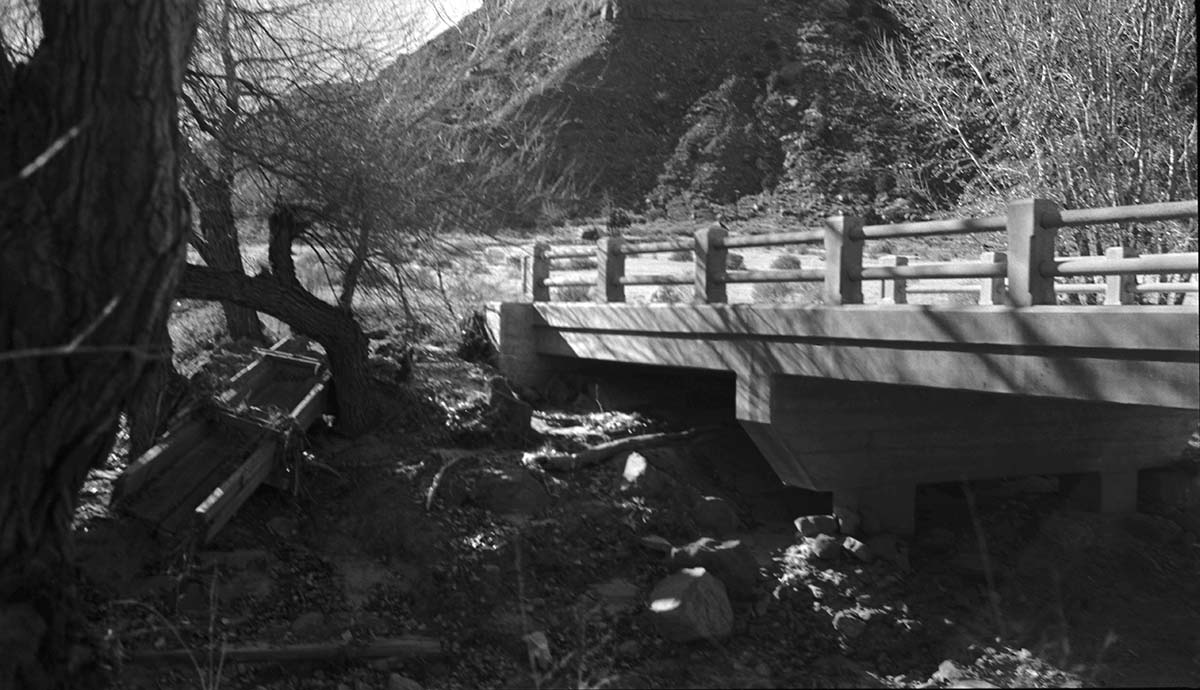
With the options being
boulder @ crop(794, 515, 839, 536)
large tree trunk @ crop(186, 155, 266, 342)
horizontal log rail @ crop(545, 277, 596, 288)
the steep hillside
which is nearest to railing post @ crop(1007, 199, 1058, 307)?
boulder @ crop(794, 515, 839, 536)

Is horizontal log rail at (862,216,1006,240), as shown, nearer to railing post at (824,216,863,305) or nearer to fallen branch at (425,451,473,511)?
railing post at (824,216,863,305)

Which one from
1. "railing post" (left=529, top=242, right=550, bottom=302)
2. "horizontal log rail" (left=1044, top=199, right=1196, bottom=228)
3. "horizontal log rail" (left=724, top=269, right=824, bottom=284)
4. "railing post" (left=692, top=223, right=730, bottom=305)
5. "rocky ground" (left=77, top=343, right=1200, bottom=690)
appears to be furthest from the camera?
"railing post" (left=529, top=242, right=550, bottom=302)


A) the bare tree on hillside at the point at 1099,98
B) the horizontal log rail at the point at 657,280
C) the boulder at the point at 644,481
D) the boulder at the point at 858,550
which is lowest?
the boulder at the point at 858,550

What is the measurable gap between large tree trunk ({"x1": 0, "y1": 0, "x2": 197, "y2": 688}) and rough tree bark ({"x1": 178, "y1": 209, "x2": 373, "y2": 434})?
5.92 metres

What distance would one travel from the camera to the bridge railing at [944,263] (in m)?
9.27

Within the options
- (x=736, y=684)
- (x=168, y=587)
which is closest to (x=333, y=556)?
(x=168, y=587)

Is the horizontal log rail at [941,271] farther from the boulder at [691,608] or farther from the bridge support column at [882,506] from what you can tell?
the boulder at [691,608]

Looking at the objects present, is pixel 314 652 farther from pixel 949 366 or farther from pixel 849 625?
pixel 949 366

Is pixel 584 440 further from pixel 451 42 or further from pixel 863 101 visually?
pixel 863 101

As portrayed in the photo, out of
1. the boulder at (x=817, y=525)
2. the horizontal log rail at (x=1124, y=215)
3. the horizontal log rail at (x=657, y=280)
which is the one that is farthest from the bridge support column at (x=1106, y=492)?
the horizontal log rail at (x=1124, y=215)

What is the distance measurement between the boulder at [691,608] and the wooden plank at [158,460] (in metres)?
4.43

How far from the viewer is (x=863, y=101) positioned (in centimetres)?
5334

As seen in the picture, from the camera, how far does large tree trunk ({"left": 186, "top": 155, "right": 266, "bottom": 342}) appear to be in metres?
12.4

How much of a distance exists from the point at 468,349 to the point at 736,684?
792 cm
